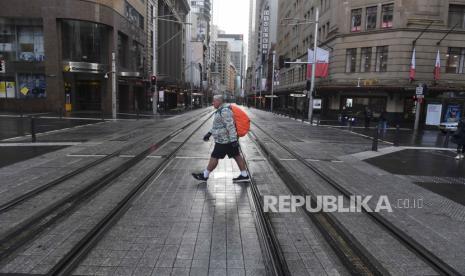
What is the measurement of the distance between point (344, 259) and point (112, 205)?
4.07 meters

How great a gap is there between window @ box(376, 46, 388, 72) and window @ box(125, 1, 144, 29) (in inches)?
1156

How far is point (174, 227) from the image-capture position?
5.37 meters

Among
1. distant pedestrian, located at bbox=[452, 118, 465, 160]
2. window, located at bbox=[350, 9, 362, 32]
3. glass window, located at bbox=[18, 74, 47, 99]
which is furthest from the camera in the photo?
window, located at bbox=[350, 9, 362, 32]

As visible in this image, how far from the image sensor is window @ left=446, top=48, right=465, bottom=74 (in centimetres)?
3438

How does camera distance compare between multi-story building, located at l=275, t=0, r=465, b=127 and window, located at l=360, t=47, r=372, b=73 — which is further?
window, located at l=360, t=47, r=372, b=73

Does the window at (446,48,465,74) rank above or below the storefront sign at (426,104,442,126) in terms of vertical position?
above

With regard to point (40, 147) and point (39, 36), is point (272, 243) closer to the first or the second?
point (40, 147)

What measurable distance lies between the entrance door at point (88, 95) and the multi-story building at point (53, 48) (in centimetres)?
175

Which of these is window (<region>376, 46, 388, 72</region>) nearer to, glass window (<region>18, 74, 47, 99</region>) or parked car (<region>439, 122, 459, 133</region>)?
parked car (<region>439, 122, 459, 133</region>)

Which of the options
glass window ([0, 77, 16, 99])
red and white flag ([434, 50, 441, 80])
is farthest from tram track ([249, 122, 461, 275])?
glass window ([0, 77, 16, 99])

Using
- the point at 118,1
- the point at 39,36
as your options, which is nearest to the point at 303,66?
the point at 118,1

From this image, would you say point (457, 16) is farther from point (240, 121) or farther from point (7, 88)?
point (7, 88)

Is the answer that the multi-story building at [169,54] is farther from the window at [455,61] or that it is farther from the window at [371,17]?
the window at [455,61]

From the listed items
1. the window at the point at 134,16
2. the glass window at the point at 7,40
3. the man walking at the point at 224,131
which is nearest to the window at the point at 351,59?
the window at the point at 134,16
